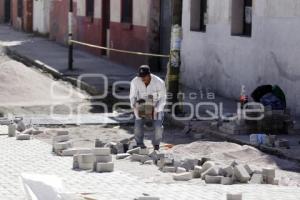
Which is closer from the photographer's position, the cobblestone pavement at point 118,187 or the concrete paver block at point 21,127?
the cobblestone pavement at point 118,187

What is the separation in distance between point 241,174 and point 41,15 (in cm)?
3244

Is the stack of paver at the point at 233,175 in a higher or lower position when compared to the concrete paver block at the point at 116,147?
higher

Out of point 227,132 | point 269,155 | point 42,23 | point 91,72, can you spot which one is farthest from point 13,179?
point 42,23

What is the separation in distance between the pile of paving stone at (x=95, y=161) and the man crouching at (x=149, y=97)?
1608mm

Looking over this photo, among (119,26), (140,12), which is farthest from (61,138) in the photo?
(119,26)

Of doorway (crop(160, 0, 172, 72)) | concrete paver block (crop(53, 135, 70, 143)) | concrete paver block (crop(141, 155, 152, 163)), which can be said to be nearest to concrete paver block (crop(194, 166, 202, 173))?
concrete paver block (crop(141, 155, 152, 163))

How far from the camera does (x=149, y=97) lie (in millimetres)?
12781

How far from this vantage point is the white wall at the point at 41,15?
133 feet

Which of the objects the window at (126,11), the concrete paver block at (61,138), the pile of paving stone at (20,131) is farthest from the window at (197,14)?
the concrete paver block at (61,138)

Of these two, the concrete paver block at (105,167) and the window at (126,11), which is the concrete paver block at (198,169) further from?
the window at (126,11)

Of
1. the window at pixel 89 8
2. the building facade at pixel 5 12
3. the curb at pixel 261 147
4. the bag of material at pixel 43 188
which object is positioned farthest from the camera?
the building facade at pixel 5 12

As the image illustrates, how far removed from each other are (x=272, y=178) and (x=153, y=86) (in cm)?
306

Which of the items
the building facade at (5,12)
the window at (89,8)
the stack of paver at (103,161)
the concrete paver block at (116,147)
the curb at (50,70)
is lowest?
the curb at (50,70)

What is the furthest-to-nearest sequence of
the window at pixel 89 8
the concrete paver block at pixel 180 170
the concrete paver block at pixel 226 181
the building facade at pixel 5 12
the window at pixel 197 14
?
the building facade at pixel 5 12 < the window at pixel 89 8 < the window at pixel 197 14 < the concrete paver block at pixel 180 170 < the concrete paver block at pixel 226 181
